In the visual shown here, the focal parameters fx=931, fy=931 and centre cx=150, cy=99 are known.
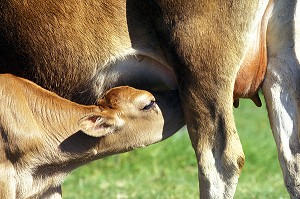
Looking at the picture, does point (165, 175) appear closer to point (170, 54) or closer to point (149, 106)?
point (149, 106)

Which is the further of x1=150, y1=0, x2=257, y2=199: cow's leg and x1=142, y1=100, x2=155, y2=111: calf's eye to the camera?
x1=142, y1=100, x2=155, y2=111: calf's eye

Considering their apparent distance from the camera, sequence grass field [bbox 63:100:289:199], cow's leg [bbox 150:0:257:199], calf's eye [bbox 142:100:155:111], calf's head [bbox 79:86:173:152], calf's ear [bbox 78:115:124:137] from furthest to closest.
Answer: grass field [bbox 63:100:289:199] < calf's eye [bbox 142:100:155:111] < calf's head [bbox 79:86:173:152] < calf's ear [bbox 78:115:124:137] < cow's leg [bbox 150:0:257:199]

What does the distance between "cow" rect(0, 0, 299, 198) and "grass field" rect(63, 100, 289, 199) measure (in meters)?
2.54

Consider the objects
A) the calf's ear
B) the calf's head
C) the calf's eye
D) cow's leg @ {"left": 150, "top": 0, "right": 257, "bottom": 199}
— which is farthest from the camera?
the calf's eye

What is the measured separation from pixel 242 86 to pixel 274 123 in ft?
1.17

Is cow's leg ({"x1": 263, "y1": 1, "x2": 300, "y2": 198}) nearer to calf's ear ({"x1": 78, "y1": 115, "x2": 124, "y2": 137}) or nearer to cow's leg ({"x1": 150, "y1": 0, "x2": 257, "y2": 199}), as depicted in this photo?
cow's leg ({"x1": 150, "y1": 0, "x2": 257, "y2": 199})

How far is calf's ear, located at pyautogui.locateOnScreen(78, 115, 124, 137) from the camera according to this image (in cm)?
655

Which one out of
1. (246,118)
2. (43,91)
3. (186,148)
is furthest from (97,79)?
(246,118)

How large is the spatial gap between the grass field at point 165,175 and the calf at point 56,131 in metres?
2.28

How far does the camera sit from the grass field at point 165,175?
9789 mm

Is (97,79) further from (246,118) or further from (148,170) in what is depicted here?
(246,118)

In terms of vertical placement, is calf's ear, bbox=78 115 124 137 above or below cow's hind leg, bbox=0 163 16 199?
above

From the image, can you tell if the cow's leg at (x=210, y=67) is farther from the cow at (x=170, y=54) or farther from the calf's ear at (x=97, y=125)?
the calf's ear at (x=97, y=125)

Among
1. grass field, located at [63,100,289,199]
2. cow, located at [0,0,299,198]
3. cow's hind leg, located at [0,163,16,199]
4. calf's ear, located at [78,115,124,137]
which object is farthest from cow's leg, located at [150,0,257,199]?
grass field, located at [63,100,289,199]
